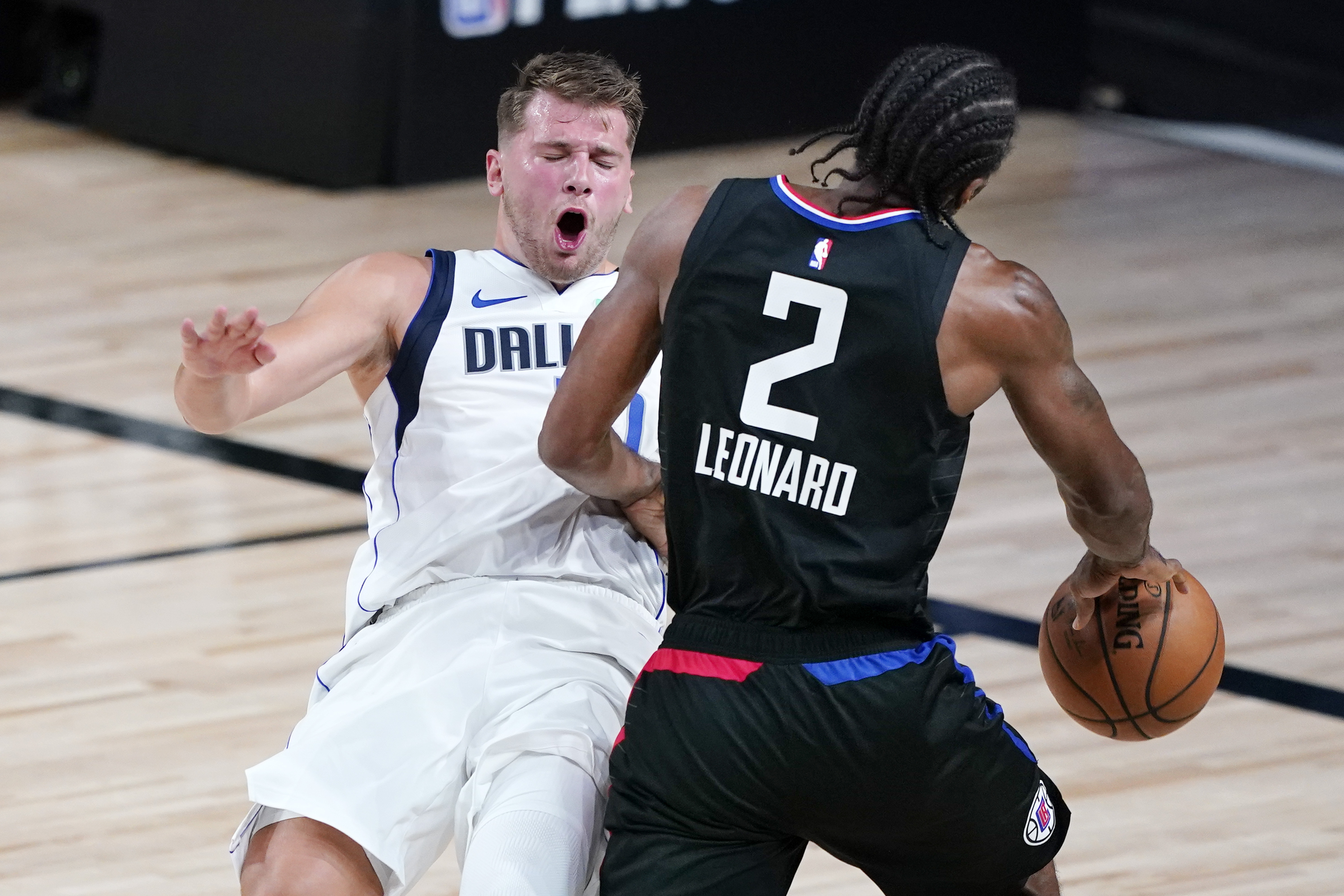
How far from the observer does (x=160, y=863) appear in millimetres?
4195

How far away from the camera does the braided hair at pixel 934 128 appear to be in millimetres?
2754

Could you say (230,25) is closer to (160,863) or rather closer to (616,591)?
(160,863)

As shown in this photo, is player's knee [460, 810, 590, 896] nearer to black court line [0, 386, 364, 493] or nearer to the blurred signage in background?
black court line [0, 386, 364, 493]

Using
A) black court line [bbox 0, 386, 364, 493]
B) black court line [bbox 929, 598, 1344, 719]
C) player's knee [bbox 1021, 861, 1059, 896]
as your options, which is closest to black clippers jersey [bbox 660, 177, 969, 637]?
player's knee [bbox 1021, 861, 1059, 896]

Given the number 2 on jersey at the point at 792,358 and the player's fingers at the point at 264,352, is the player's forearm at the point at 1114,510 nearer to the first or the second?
the number 2 on jersey at the point at 792,358

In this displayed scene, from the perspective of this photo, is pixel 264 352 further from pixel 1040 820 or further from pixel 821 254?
pixel 1040 820

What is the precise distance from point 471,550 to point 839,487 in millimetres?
864

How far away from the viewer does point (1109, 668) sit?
11.0 ft

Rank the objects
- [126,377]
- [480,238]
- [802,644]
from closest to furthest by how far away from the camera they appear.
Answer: [802,644] < [126,377] < [480,238]

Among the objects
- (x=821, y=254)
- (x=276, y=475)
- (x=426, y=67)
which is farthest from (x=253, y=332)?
(x=426, y=67)

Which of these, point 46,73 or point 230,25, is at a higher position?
point 230,25

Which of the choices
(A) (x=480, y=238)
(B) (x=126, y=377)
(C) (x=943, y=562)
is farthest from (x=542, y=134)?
(A) (x=480, y=238)

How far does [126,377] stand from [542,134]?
4.16m

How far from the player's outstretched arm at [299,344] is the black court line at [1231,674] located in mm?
1932
